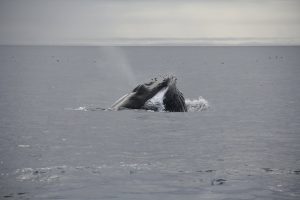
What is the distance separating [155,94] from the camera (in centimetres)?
4472

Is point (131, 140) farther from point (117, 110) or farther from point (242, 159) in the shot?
point (117, 110)

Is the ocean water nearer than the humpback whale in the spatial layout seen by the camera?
Yes

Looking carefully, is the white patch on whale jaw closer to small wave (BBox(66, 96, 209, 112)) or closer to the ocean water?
small wave (BBox(66, 96, 209, 112))

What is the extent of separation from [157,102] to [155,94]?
1415mm

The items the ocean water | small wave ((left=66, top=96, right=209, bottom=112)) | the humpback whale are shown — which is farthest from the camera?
small wave ((left=66, top=96, right=209, bottom=112))

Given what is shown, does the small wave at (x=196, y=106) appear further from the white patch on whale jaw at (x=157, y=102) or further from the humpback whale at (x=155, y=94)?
the white patch on whale jaw at (x=157, y=102)

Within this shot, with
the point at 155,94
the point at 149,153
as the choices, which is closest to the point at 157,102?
the point at 155,94

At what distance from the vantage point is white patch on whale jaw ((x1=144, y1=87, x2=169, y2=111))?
145 ft

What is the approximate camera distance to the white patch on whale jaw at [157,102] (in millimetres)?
44312

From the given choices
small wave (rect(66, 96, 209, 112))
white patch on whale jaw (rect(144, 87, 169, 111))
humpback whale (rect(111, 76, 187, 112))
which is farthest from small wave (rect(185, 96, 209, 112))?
white patch on whale jaw (rect(144, 87, 169, 111))

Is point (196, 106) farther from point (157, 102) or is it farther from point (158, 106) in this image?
point (157, 102)

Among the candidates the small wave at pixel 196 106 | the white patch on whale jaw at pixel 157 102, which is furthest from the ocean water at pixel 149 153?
the white patch on whale jaw at pixel 157 102

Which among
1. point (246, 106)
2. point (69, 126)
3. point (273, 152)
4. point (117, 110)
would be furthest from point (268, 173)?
point (246, 106)

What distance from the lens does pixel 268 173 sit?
86.1 feet
